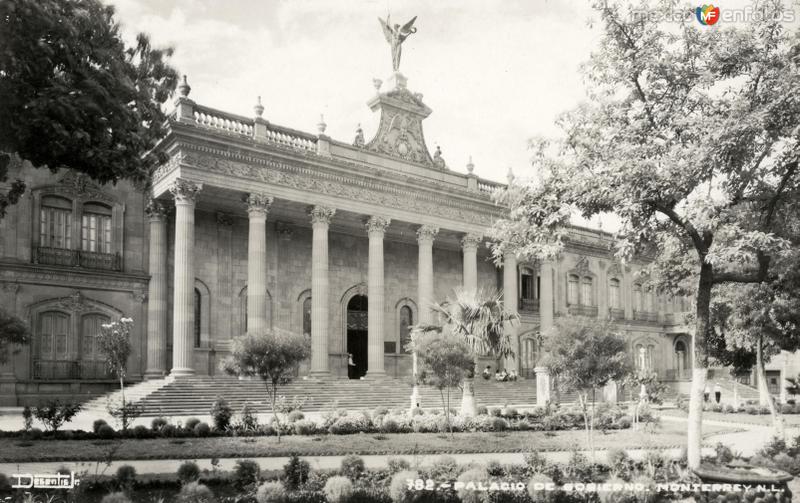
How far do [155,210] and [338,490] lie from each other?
21.8 metres

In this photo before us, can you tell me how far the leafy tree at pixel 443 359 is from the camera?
2094 centimetres

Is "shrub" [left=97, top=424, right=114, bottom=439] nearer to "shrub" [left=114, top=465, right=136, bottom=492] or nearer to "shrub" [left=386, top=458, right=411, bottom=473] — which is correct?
"shrub" [left=114, top=465, right=136, bottom=492]

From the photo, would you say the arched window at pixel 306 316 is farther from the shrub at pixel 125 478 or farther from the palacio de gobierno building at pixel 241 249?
the shrub at pixel 125 478

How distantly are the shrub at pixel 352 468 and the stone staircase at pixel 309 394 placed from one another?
13763 mm

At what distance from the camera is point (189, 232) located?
2738 cm

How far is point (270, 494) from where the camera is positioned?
30.3 feet

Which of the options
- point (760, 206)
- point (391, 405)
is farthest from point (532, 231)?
point (391, 405)

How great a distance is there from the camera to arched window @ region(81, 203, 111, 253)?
93.6 feet

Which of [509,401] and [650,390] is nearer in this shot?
[650,390]

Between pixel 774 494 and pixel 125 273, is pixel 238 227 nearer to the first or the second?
pixel 125 273

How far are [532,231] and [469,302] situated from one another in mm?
13611

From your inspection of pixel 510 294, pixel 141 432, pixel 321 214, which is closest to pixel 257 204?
pixel 321 214

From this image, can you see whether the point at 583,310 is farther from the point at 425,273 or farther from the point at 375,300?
the point at 375,300

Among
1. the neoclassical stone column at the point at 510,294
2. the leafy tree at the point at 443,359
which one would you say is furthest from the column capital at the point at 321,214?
the leafy tree at the point at 443,359
